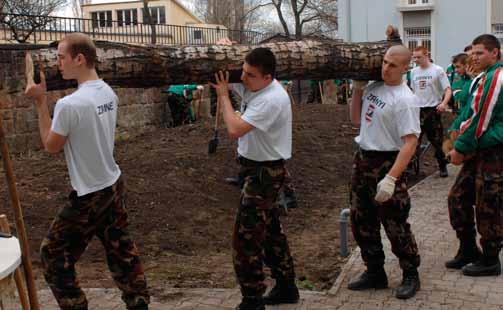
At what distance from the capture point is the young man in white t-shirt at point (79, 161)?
4.07m

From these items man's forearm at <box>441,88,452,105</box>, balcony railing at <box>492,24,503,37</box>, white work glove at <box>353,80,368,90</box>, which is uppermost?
balcony railing at <box>492,24,503,37</box>

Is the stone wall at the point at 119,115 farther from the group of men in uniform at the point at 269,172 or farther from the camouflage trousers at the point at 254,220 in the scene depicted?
the camouflage trousers at the point at 254,220

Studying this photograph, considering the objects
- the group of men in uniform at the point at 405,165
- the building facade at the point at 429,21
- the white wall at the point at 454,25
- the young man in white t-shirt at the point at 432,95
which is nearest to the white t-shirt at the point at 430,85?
the young man in white t-shirt at the point at 432,95

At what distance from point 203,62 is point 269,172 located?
A: 148 cm

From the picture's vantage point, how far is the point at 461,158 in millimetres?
5492

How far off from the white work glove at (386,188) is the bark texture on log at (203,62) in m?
1.48

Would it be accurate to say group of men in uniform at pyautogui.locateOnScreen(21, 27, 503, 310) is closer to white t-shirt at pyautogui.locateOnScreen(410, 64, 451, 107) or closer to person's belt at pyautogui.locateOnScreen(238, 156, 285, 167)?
person's belt at pyautogui.locateOnScreen(238, 156, 285, 167)

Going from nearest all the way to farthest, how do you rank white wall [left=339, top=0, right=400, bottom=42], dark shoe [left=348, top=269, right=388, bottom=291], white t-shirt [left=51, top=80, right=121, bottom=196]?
white t-shirt [left=51, top=80, right=121, bottom=196] → dark shoe [left=348, top=269, right=388, bottom=291] → white wall [left=339, top=0, right=400, bottom=42]

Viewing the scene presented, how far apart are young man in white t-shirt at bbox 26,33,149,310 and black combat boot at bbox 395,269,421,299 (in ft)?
7.31

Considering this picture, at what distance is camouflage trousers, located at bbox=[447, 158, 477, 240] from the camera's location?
222 inches

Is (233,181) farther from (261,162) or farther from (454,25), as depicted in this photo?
(454,25)

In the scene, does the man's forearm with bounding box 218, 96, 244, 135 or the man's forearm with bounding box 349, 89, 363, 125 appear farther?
the man's forearm with bounding box 349, 89, 363, 125

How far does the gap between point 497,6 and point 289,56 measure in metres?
26.4

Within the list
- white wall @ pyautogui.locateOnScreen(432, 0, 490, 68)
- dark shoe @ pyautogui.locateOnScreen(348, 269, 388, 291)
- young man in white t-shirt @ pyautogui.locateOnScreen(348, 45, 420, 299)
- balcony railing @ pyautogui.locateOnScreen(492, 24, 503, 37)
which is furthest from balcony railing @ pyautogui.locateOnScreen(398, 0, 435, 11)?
dark shoe @ pyautogui.locateOnScreen(348, 269, 388, 291)
